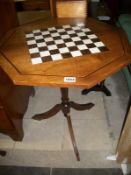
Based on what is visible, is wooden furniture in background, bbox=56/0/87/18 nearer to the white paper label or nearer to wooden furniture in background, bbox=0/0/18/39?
wooden furniture in background, bbox=0/0/18/39

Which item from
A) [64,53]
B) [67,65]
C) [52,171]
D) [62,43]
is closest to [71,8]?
[62,43]

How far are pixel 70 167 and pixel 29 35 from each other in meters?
1.14

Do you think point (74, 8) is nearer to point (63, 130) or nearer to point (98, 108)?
point (98, 108)

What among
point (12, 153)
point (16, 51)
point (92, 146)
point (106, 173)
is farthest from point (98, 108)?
point (16, 51)

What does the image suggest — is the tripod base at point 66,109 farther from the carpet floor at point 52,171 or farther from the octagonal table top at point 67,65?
the octagonal table top at point 67,65

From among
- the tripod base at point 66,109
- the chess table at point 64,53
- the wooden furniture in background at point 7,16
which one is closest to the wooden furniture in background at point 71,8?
the chess table at point 64,53

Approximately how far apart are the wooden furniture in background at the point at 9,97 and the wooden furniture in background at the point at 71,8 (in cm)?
43

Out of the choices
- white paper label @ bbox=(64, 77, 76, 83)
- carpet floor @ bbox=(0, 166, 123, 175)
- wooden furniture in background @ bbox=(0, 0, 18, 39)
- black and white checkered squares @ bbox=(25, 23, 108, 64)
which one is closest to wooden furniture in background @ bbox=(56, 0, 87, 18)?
black and white checkered squares @ bbox=(25, 23, 108, 64)

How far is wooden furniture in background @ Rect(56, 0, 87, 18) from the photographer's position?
164 centimetres

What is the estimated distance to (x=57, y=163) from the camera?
153cm

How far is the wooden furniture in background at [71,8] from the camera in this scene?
1.64 meters

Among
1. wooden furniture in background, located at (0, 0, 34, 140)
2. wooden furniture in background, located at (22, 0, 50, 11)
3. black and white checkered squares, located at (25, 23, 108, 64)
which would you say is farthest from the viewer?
wooden furniture in background, located at (22, 0, 50, 11)

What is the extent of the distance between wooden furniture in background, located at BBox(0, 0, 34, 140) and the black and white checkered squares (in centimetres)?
26

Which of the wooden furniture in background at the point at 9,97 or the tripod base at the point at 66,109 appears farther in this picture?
the tripod base at the point at 66,109
